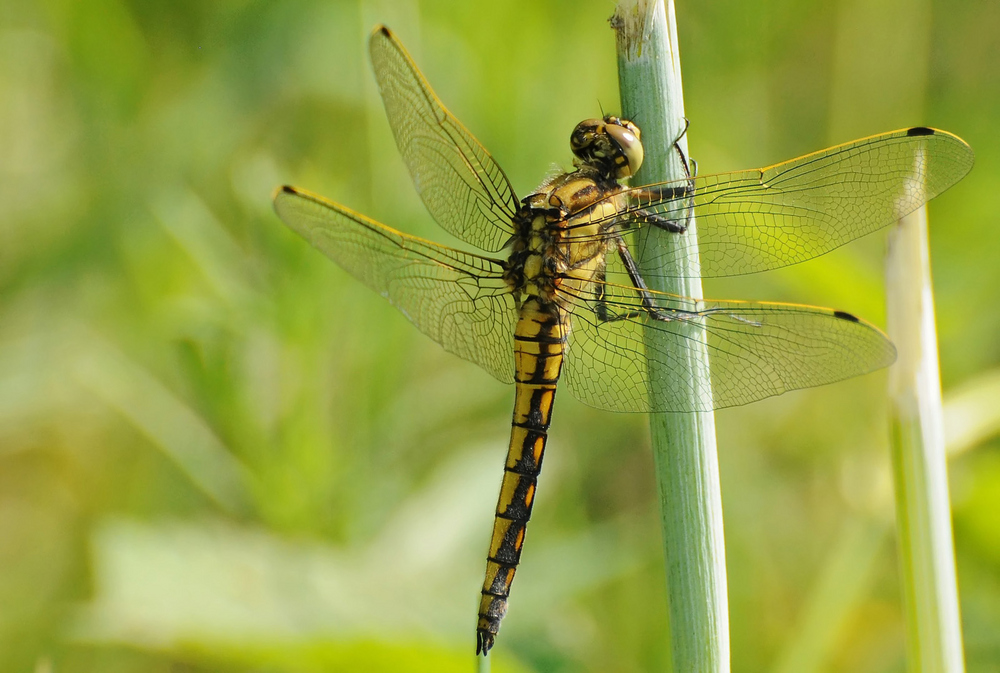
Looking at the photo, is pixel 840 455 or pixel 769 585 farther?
pixel 840 455

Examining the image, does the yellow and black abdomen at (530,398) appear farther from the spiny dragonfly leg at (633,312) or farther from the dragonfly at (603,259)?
the spiny dragonfly leg at (633,312)

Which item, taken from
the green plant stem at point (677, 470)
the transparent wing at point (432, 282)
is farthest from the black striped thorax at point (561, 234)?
the green plant stem at point (677, 470)

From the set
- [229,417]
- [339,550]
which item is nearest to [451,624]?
[339,550]

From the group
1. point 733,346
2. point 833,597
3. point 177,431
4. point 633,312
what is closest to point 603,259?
point 633,312

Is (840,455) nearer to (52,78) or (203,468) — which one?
(203,468)

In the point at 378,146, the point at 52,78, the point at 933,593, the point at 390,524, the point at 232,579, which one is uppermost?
the point at 52,78

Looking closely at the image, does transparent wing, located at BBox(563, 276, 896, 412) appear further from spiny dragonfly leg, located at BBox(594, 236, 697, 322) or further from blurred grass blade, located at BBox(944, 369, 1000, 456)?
blurred grass blade, located at BBox(944, 369, 1000, 456)

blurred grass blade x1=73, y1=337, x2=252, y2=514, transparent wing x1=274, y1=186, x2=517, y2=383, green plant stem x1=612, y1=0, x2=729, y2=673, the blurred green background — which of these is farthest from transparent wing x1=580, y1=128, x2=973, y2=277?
blurred grass blade x1=73, y1=337, x2=252, y2=514
